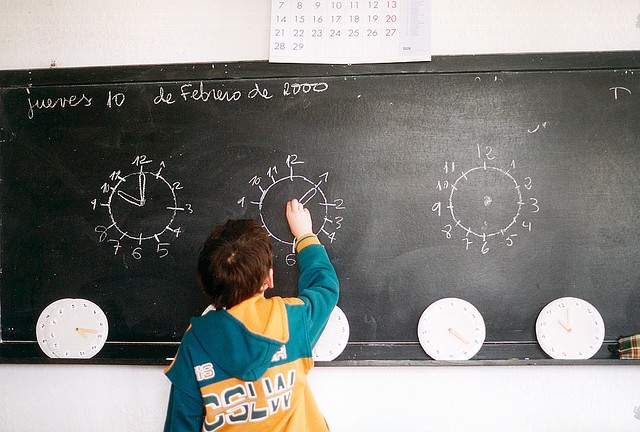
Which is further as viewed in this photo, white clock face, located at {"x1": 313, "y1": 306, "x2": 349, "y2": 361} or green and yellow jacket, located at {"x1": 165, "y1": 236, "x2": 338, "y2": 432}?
white clock face, located at {"x1": 313, "y1": 306, "x2": 349, "y2": 361}

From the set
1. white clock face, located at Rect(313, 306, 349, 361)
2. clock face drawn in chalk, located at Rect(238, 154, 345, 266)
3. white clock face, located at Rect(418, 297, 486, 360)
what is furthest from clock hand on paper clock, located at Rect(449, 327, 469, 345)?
clock face drawn in chalk, located at Rect(238, 154, 345, 266)

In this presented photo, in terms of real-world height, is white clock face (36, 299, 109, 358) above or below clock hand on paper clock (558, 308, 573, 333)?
below

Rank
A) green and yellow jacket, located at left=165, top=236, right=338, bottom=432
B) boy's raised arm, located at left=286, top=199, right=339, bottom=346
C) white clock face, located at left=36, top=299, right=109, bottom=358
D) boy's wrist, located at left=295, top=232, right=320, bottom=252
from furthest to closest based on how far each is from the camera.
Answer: white clock face, located at left=36, top=299, right=109, bottom=358 < boy's wrist, located at left=295, top=232, right=320, bottom=252 < boy's raised arm, located at left=286, top=199, right=339, bottom=346 < green and yellow jacket, located at left=165, top=236, right=338, bottom=432

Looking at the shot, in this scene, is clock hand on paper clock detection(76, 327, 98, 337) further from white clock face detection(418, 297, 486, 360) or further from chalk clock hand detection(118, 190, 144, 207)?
white clock face detection(418, 297, 486, 360)

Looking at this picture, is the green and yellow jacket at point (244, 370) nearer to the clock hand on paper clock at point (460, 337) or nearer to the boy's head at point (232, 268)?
the boy's head at point (232, 268)

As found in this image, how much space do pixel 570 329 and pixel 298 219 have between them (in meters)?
0.94

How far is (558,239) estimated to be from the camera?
1.59m

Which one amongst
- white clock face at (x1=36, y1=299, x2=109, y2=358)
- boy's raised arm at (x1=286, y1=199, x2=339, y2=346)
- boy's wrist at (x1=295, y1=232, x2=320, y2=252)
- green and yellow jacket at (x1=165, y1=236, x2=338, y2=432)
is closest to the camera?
green and yellow jacket at (x1=165, y1=236, x2=338, y2=432)

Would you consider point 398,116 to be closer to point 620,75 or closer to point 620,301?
point 620,75

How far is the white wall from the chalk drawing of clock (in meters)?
0.40

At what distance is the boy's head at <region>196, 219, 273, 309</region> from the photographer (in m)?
1.21

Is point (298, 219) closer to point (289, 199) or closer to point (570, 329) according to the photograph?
point (289, 199)

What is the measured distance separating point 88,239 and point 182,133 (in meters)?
0.49

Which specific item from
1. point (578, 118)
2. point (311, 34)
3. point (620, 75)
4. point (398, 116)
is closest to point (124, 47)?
point (311, 34)
